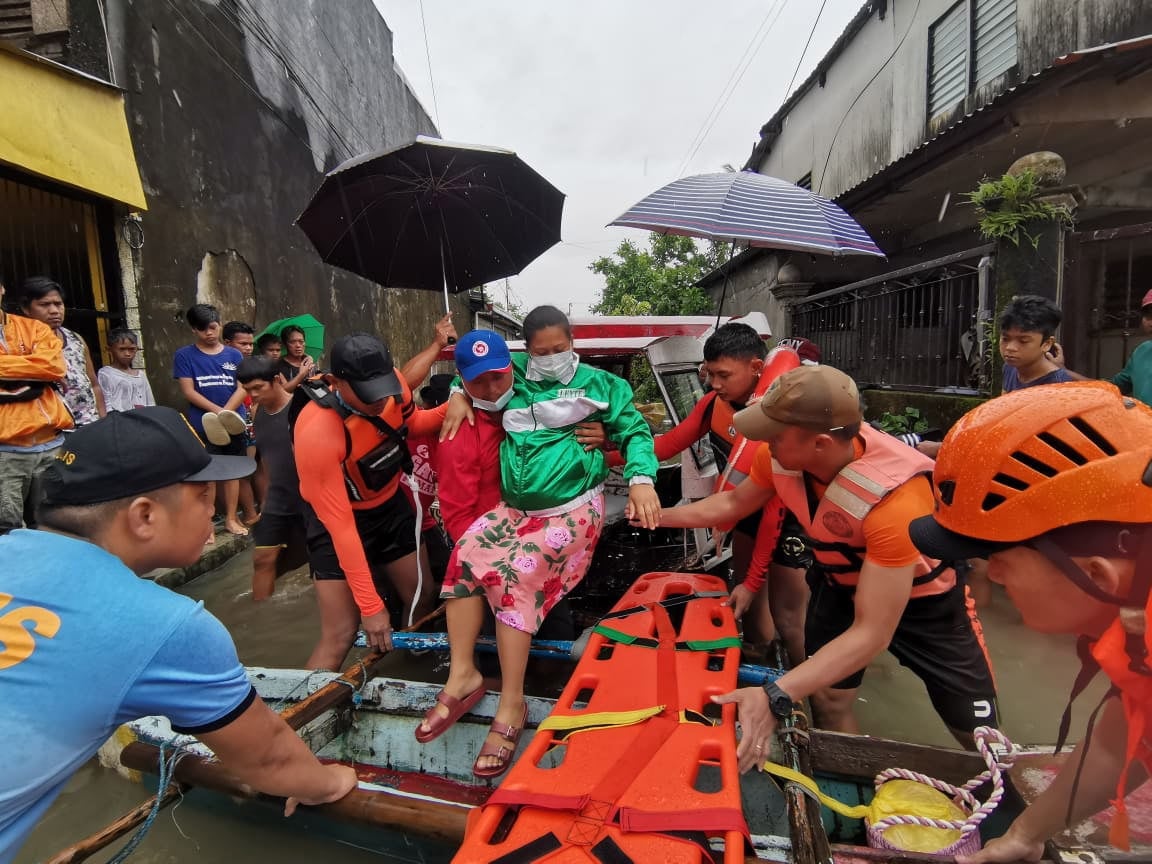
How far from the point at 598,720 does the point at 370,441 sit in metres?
1.74

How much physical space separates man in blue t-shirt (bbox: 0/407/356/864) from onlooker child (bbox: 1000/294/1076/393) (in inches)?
162

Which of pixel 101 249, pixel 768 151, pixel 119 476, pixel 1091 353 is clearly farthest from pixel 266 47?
pixel 768 151

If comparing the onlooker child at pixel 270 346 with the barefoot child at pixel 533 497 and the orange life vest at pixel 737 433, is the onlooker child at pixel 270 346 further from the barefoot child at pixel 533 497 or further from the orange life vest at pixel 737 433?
the orange life vest at pixel 737 433

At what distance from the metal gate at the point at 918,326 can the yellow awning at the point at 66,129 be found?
7507 millimetres

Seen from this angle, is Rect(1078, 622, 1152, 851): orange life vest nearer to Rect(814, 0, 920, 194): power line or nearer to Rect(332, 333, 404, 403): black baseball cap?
Rect(332, 333, 404, 403): black baseball cap

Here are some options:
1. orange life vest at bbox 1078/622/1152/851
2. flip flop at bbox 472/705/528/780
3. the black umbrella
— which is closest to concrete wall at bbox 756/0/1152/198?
the black umbrella

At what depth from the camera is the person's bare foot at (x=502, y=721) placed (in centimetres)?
227

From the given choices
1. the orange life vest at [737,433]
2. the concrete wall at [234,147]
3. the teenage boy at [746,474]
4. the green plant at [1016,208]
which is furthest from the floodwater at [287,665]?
the green plant at [1016,208]

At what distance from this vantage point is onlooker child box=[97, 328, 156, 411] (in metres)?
5.06

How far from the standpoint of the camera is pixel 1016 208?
16.3 feet

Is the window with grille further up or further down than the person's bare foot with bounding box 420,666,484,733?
further up

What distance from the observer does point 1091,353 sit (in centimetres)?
682

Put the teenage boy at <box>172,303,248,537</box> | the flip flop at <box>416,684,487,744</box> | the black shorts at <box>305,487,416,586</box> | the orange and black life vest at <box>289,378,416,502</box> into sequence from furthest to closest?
the teenage boy at <box>172,303,248,537</box>
the black shorts at <box>305,487,416,586</box>
the orange and black life vest at <box>289,378,416,502</box>
the flip flop at <box>416,684,487,744</box>

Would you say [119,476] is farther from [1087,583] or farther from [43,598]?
[1087,583]
